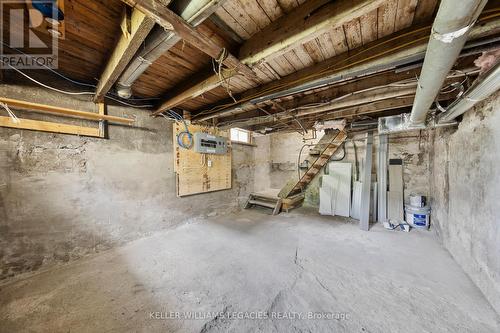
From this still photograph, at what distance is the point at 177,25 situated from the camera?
3.39ft

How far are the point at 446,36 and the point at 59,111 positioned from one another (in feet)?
10.7

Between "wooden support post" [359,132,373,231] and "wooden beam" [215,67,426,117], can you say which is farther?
"wooden support post" [359,132,373,231]

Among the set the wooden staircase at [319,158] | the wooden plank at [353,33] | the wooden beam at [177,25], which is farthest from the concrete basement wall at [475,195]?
the wooden beam at [177,25]

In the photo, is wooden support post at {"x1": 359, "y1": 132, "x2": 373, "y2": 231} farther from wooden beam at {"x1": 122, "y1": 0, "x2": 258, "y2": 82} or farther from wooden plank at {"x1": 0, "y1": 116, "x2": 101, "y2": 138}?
wooden plank at {"x1": 0, "y1": 116, "x2": 101, "y2": 138}

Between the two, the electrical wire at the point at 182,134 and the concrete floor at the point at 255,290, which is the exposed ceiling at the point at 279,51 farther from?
the concrete floor at the point at 255,290

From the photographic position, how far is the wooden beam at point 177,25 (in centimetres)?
90

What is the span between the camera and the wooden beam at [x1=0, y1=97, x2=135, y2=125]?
1730 millimetres

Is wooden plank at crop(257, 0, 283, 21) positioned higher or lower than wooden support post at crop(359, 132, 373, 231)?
higher

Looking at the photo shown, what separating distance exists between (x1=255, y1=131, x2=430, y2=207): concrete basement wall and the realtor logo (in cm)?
408

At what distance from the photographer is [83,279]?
1803 millimetres

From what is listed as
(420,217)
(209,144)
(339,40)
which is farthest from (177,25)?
(420,217)

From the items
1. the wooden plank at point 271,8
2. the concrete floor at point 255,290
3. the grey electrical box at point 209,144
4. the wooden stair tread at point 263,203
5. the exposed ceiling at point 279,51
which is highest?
the wooden plank at point 271,8

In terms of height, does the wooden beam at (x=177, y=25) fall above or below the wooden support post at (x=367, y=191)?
above

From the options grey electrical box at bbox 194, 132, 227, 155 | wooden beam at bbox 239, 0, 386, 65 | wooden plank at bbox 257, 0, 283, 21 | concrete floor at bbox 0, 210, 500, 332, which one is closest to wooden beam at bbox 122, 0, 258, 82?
wooden beam at bbox 239, 0, 386, 65
